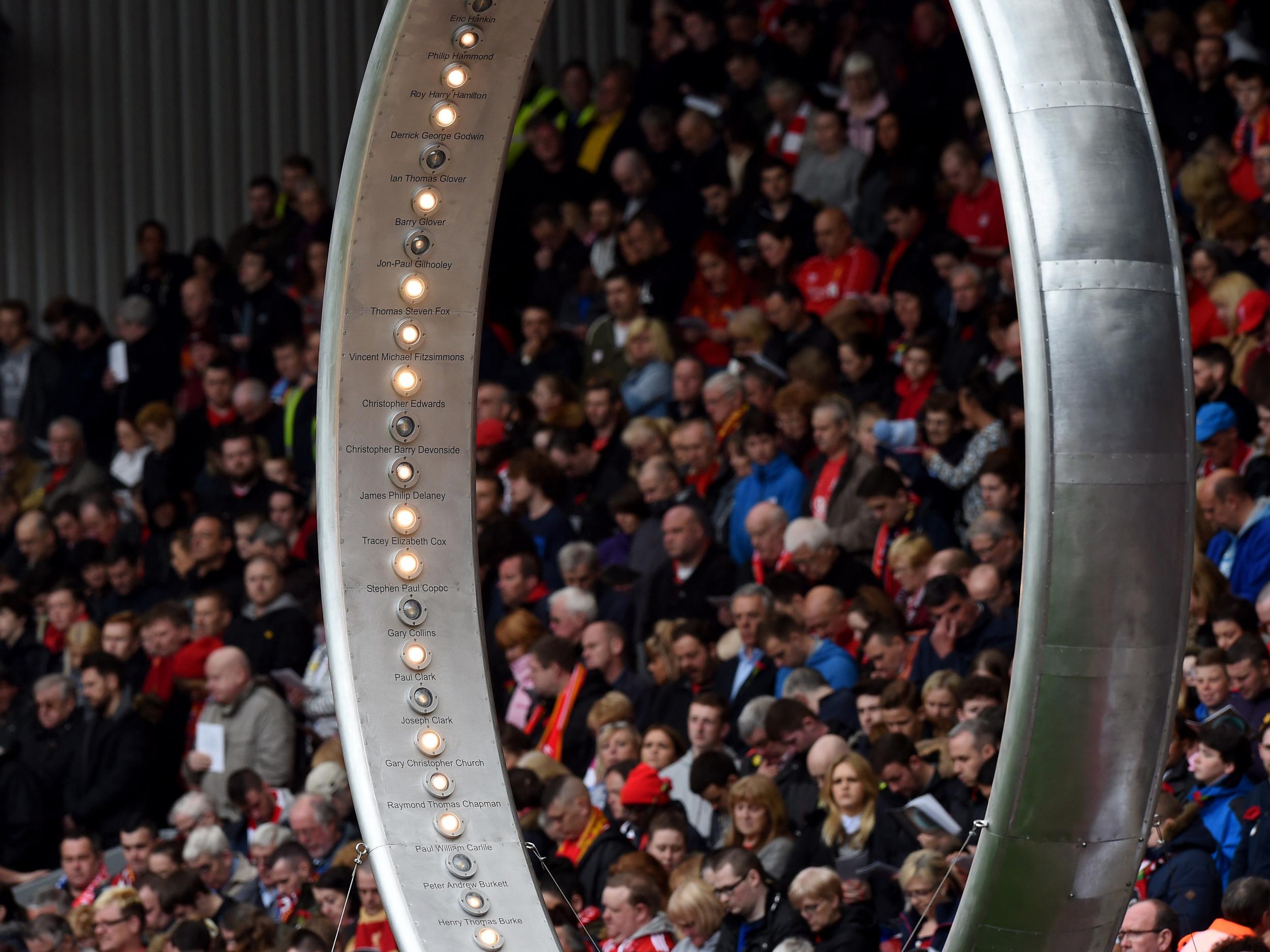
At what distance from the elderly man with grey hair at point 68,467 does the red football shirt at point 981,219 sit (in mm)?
5744

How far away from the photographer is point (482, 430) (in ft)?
43.0

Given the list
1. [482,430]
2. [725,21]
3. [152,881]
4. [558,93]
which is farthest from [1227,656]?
[558,93]

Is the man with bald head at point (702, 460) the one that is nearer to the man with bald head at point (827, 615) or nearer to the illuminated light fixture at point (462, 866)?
the man with bald head at point (827, 615)

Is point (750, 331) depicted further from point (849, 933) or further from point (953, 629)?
point (849, 933)

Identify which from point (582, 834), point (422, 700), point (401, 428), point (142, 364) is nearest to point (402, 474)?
point (401, 428)

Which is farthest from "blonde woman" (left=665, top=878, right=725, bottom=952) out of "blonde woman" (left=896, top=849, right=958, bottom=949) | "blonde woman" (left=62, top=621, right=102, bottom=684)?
"blonde woman" (left=62, top=621, right=102, bottom=684)

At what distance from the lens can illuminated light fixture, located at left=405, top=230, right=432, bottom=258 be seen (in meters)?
7.05

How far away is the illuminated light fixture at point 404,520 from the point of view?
711cm

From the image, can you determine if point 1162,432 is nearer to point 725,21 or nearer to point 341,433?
point 341,433

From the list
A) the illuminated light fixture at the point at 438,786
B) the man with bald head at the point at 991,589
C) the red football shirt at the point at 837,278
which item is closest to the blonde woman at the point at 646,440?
the red football shirt at the point at 837,278

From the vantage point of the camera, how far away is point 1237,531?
962cm

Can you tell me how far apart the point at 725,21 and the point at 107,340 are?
4.94 m

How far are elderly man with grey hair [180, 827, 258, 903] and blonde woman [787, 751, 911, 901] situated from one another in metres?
2.81

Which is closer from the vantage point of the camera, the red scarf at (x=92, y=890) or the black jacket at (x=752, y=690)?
the black jacket at (x=752, y=690)
